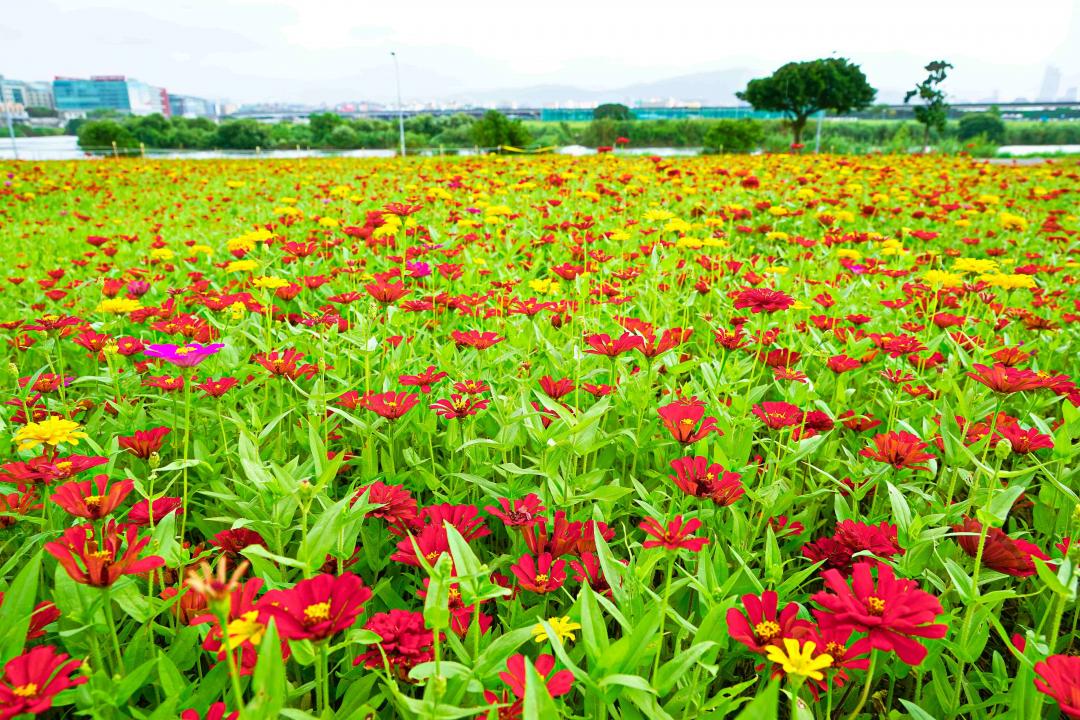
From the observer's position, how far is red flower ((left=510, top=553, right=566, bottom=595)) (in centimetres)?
105

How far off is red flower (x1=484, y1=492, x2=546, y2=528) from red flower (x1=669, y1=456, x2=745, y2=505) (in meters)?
0.29

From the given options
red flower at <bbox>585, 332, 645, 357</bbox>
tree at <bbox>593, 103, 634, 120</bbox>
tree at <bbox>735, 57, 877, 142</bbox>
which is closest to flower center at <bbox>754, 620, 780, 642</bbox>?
red flower at <bbox>585, 332, 645, 357</bbox>

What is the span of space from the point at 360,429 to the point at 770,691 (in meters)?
1.20

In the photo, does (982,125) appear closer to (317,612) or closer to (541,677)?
(541,677)

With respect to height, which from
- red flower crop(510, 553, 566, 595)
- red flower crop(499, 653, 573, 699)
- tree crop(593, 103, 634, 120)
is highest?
tree crop(593, 103, 634, 120)

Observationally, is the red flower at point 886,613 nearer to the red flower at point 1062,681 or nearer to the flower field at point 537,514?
the flower field at point 537,514

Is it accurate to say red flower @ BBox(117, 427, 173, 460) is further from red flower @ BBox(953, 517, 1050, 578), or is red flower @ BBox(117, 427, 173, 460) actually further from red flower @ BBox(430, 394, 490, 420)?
red flower @ BBox(953, 517, 1050, 578)

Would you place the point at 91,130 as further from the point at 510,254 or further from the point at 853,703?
the point at 853,703

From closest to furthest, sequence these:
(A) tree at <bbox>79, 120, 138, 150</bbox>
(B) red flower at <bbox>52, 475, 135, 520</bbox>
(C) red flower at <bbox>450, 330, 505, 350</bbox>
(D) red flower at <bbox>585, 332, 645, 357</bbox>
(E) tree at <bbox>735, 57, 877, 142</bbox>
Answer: (B) red flower at <bbox>52, 475, 135, 520</bbox> < (D) red flower at <bbox>585, 332, 645, 357</bbox> < (C) red flower at <bbox>450, 330, 505, 350</bbox> < (A) tree at <bbox>79, 120, 138, 150</bbox> < (E) tree at <bbox>735, 57, 877, 142</bbox>

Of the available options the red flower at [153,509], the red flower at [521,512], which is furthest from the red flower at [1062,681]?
the red flower at [153,509]

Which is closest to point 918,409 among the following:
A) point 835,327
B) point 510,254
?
point 835,327

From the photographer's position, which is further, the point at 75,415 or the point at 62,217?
the point at 62,217

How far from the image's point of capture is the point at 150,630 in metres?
1.04

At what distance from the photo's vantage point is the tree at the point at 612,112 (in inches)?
1640
